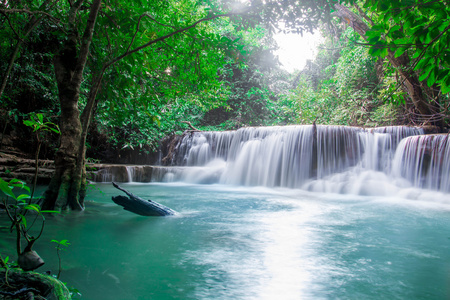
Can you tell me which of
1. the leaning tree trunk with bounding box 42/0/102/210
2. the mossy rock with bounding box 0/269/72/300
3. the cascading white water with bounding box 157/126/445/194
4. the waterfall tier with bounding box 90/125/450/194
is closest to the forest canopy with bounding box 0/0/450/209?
the leaning tree trunk with bounding box 42/0/102/210

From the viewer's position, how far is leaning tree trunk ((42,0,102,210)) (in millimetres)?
3695

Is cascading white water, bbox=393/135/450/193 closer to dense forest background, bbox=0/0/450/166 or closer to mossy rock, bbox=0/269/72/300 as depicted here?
dense forest background, bbox=0/0/450/166

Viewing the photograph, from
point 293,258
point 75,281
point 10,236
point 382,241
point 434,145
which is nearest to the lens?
point 75,281

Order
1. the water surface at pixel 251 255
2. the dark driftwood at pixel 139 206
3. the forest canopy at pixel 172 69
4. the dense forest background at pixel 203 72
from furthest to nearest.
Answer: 1. the dark driftwood at pixel 139 206
2. the forest canopy at pixel 172 69
3. the dense forest background at pixel 203 72
4. the water surface at pixel 251 255

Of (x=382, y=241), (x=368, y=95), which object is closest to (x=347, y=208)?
(x=382, y=241)

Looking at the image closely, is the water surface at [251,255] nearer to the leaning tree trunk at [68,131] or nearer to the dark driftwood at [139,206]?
the dark driftwood at [139,206]

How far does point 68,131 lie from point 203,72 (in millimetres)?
2293

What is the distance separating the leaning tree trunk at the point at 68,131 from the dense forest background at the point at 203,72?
24 cm

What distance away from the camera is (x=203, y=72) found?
15.8 ft

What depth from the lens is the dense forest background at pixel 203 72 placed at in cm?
225

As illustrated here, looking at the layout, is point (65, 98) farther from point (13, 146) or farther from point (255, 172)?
point (255, 172)

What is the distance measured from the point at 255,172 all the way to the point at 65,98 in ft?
25.7

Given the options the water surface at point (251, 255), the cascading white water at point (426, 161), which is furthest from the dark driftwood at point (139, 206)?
the cascading white water at point (426, 161)

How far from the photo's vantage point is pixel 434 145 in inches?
292
